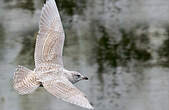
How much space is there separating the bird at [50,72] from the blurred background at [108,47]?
2.96 ft

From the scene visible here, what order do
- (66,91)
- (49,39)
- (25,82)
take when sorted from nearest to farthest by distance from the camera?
(66,91) < (25,82) < (49,39)

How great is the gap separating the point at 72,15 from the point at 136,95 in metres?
0.60

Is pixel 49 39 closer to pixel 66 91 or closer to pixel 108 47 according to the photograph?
pixel 66 91

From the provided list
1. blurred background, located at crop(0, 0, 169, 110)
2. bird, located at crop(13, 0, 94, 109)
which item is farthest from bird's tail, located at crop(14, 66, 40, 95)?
blurred background, located at crop(0, 0, 169, 110)

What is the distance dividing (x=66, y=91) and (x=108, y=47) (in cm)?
133

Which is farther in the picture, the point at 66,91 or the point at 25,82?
the point at 25,82

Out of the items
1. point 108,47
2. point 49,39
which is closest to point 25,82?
point 49,39

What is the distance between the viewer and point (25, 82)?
2.21 m

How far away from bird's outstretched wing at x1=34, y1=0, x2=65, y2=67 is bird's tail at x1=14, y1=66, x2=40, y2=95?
90 mm

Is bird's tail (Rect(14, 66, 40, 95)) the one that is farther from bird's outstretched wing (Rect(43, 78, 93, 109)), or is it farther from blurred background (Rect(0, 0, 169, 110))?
blurred background (Rect(0, 0, 169, 110))

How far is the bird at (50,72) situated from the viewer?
6.87 feet

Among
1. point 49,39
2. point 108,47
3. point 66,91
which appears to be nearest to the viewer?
point 66,91

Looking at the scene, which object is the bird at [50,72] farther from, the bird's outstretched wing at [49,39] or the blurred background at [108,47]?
the blurred background at [108,47]

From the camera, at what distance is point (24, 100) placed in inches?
136
